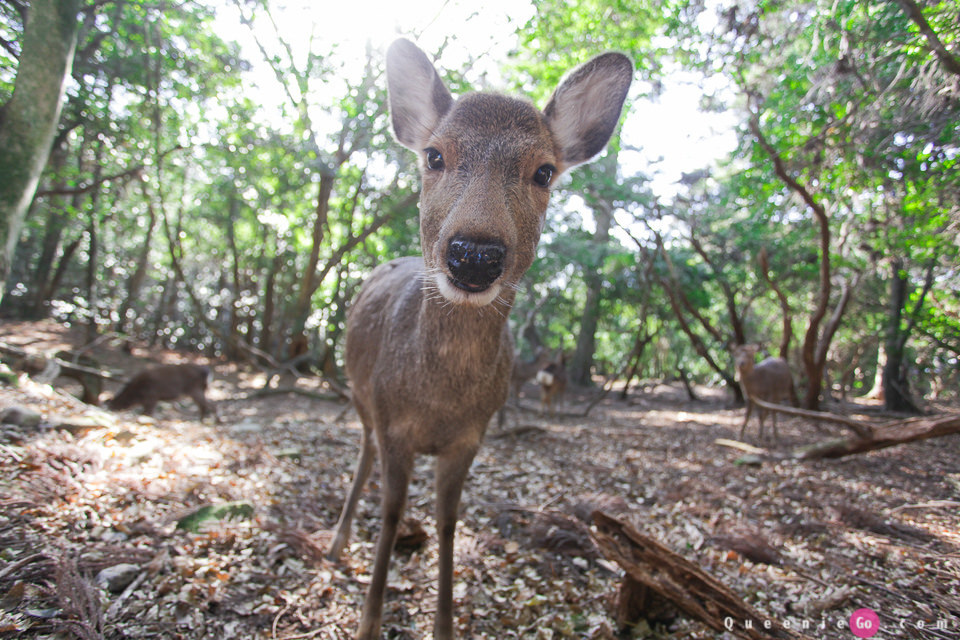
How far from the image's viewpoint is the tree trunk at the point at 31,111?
10.5ft

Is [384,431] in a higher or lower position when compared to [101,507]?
higher

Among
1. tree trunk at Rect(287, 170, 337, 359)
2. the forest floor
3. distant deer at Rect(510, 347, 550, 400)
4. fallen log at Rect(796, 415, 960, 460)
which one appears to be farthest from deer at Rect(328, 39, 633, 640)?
distant deer at Rect(510, 347, 550, 400)

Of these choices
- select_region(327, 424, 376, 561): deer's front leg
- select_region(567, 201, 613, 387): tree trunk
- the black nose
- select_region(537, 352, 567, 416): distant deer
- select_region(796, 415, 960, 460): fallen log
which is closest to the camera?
the black nose

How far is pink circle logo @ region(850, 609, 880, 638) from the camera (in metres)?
2.39

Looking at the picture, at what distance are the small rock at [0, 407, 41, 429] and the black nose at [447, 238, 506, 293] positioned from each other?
3.73 m

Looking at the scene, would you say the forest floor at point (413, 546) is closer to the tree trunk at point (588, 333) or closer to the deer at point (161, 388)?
the deer at point (161, 388)

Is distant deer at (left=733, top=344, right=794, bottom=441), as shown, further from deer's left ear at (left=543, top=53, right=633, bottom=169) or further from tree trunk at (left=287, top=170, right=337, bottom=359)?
tree trunk at (left=287, top=170, right=337, bottom=359)

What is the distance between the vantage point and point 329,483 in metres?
4.71

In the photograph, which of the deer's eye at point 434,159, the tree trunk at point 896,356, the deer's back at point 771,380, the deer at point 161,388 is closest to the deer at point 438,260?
the deer's eye at point 434,159

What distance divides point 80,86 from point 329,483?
293 inches

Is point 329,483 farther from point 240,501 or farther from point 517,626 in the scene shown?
point 517,626

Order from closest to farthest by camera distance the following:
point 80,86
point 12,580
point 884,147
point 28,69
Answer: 1. point 12,580
2. point 28,69
3. point 884,147
4. point 80,86

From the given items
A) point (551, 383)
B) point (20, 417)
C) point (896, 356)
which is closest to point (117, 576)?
point (20, 417)

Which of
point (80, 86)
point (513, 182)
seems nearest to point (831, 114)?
point (513, 182)
